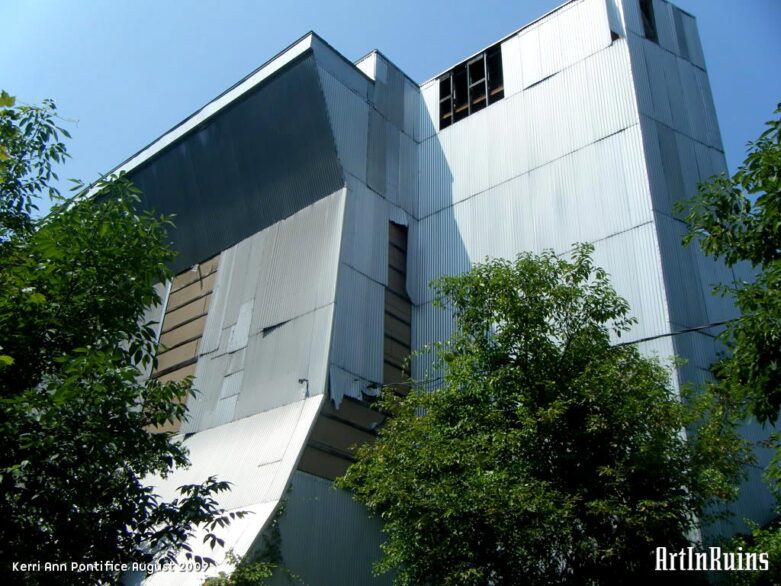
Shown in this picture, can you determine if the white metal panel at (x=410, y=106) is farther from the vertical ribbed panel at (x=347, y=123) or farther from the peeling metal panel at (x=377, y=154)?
the vertical ribbed panel at (x=347, y=123)

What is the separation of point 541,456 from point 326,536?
7340 millimetres

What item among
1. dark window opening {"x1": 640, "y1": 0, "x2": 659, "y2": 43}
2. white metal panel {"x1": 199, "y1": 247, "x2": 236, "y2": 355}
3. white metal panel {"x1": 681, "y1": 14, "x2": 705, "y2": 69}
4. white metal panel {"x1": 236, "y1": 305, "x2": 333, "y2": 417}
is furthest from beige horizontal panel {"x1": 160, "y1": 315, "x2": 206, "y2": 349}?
white metal panel {"x1": 681, "y1": 14, "x2": 705, "y2": 69}

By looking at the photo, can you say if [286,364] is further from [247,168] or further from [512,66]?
[512,66]

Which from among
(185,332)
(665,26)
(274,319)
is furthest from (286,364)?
(665,26)

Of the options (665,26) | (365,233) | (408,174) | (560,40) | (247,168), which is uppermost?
(665,26)

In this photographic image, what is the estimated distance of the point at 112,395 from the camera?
378 inches

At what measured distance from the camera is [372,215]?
23.6 m

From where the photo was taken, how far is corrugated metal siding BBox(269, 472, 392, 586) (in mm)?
17156

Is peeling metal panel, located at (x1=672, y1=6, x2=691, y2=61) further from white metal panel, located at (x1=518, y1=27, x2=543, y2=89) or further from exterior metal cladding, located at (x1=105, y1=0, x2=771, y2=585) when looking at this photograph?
white metal panel, located at (x1=518, y1=27, x2=543, y2=89)

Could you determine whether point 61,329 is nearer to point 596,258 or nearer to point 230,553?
point 230,553

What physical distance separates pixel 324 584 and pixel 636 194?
11894 mm

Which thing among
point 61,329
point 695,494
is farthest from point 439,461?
point 61,329

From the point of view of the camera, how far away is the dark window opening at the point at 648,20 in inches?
940

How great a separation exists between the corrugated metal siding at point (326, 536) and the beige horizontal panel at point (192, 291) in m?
9.62
